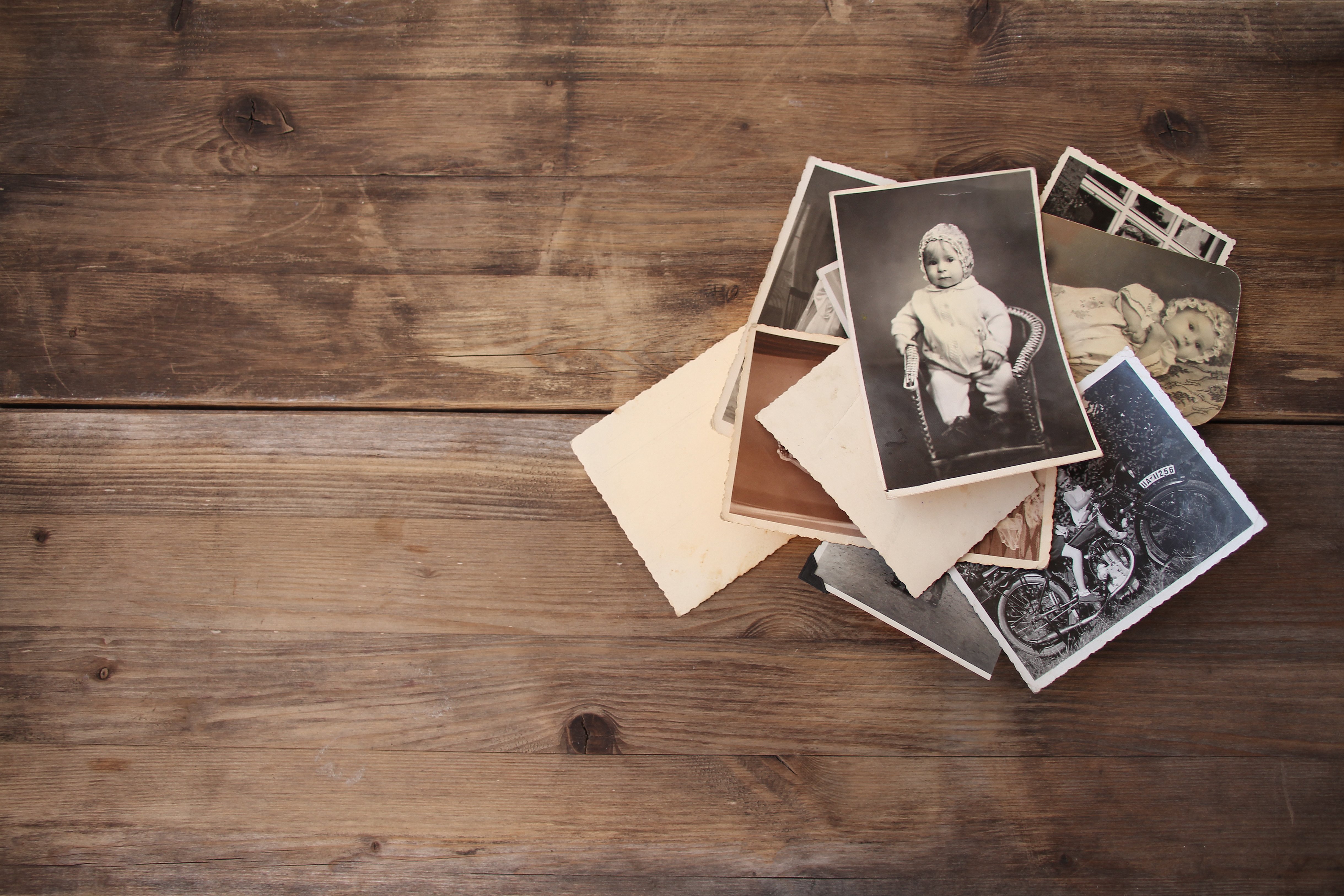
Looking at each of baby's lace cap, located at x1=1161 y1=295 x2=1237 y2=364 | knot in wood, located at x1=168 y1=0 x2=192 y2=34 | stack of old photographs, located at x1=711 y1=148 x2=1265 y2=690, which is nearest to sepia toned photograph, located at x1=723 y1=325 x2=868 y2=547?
stack of old photographs, located at x1=711 y1=148 x2=1265 y2=690

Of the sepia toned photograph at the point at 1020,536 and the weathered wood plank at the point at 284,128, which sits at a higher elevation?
the weathered wood plank at the point at 284,128

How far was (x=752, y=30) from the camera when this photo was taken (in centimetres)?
78

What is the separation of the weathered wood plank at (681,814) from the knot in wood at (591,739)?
15mm

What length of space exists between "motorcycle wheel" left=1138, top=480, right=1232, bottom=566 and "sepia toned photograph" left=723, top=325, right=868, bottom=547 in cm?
29

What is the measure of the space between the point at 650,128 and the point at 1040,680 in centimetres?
72

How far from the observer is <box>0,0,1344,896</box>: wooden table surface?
738 mm

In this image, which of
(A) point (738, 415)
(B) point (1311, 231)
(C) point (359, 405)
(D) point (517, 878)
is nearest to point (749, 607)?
(A) point (738, 415)

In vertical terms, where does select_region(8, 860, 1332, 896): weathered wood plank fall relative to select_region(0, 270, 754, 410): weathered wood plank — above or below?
below

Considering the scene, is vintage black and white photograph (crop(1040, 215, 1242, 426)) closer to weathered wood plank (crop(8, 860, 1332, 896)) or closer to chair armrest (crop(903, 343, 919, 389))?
chair armrest (crop(903, 343, 919, 389))

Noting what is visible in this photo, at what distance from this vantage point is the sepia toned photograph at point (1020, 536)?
27.6 inches

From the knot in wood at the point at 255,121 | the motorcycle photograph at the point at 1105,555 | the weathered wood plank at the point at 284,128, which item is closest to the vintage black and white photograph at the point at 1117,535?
the motorcycle photograph at the point at 1105,555

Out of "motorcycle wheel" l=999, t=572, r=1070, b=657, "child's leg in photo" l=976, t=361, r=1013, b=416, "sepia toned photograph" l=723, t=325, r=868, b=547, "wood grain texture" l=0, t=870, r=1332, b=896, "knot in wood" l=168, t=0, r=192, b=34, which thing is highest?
"knot in wood" l=168, t=0, r=192, b=34

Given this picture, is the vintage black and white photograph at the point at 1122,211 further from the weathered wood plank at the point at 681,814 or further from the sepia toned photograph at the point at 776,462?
the weathered wood plank at the point at 681,814

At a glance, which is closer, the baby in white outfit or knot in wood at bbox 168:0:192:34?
the baby in white outfit
